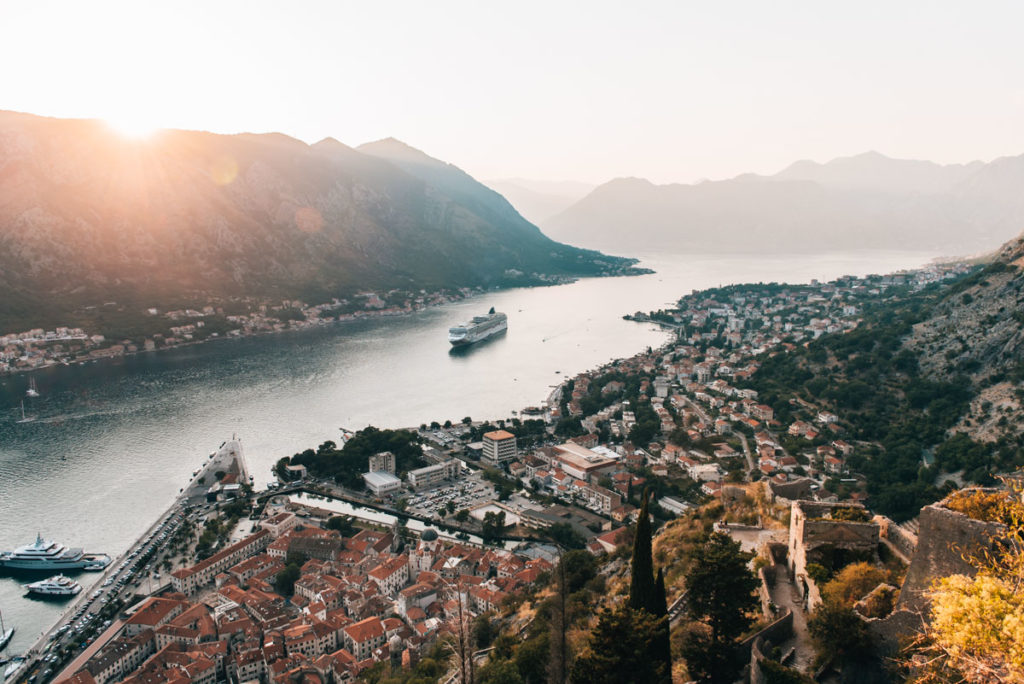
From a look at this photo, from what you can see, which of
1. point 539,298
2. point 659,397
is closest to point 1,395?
point 659,397

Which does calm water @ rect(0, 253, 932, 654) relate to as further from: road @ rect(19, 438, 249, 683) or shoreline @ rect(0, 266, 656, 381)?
shoreline @ rect(0, 266, 656, 381)

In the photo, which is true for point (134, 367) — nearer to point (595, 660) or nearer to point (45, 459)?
point (45, 459)

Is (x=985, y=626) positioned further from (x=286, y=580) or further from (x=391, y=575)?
(x=286, y=580)

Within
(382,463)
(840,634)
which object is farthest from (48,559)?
(840,634)

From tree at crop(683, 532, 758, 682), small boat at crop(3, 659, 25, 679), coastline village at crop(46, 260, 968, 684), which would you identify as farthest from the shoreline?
tree at crop(683, 532, 758, 682)

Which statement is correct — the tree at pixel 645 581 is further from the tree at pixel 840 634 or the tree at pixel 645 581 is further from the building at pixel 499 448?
the building at pixel 499 448

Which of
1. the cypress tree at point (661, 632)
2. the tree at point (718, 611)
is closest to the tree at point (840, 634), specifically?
the tree at point (718, 611)
